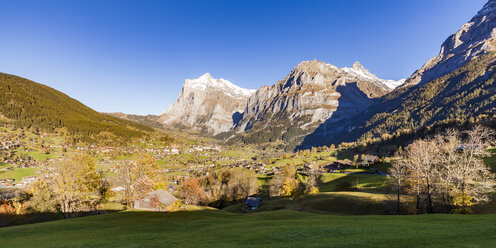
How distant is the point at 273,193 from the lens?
95.0 meters

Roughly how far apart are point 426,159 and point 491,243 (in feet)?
99.5

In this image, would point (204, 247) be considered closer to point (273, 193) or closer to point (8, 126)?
point (273, 193)

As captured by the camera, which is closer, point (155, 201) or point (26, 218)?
point (26, 218)

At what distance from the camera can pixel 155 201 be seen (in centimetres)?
5125

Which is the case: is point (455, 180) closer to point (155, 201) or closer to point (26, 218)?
point (155, 201)

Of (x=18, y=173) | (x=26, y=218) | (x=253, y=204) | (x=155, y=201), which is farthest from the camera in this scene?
(x=18, y=173)

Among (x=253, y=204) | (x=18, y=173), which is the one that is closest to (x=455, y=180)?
(x=253, y=204)

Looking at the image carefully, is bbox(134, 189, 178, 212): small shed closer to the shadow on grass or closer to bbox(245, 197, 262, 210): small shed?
the shadow on grass

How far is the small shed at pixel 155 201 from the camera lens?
50.4 meters

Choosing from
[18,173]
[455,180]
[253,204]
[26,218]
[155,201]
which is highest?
[455,180]

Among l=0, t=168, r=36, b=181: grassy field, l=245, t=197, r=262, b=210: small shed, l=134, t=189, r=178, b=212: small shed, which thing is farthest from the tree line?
l=0, t=168, r=36, b=181: grassy field

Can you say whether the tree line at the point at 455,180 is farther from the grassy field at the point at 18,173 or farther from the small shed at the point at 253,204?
the grassy field at the point at 18,173

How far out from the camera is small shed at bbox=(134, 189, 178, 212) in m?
50.4

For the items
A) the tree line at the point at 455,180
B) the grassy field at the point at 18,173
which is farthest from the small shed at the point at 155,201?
the grassy field at the point at 18,173
